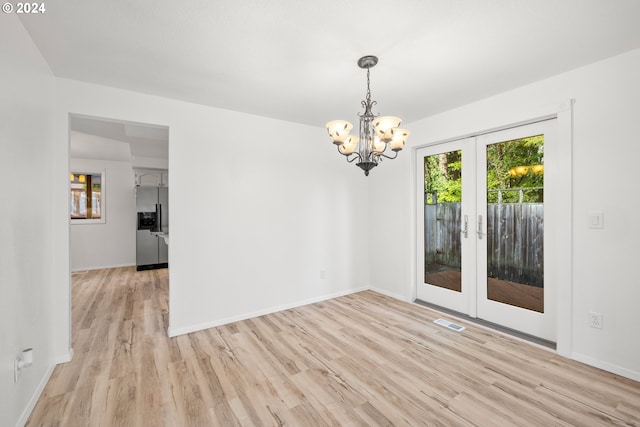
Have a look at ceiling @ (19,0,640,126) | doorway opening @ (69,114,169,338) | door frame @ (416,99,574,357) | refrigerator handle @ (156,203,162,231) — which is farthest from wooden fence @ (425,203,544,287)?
refrigerator handle @ (156,203,162,231)

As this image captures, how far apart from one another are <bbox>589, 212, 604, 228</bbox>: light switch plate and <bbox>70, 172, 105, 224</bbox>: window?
8.28m

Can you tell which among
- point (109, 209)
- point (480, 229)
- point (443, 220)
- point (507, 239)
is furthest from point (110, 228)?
point (507, 239)

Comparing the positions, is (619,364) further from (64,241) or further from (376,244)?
(64,241)

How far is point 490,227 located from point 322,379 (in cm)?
242

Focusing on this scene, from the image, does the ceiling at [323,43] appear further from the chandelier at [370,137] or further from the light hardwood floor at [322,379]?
the light hardwood floor at [322,379]

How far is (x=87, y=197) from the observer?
6.36m

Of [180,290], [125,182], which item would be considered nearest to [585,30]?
[180,290]

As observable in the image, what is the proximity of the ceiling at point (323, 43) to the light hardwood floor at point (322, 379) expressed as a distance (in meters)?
2.49

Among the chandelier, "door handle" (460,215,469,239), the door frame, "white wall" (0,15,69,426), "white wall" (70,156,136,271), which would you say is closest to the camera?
"white wall" (0,15,69,426)

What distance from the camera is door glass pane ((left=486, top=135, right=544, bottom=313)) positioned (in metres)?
2.78

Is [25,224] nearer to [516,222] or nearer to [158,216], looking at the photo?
[516,222]

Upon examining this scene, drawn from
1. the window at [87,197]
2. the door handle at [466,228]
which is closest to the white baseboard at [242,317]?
the door handle at [466,228]

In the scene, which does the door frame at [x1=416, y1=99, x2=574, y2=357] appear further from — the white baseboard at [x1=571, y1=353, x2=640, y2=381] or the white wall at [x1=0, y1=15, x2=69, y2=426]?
the white wall at [x1=0, y1=15, x2=69, y2=426]

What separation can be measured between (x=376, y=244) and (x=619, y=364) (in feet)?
9.04
